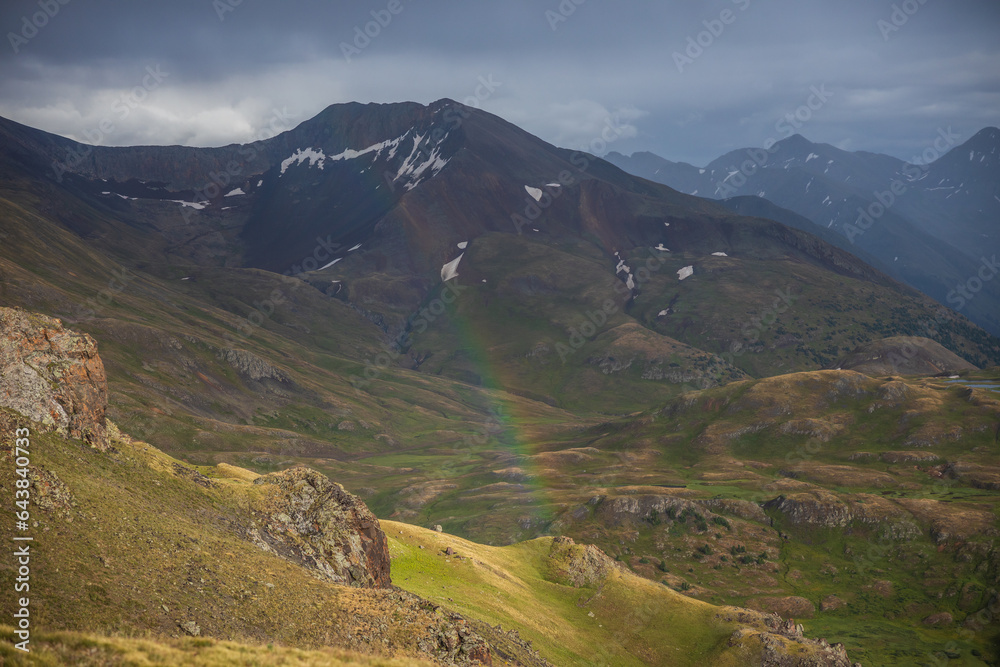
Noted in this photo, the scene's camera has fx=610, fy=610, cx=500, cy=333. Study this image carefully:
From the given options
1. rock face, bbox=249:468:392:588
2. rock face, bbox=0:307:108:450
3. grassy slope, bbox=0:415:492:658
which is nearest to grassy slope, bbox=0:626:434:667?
grassy slope, bbox=0:415:492:658

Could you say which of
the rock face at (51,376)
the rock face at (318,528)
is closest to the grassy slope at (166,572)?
the rock face at (51,376)

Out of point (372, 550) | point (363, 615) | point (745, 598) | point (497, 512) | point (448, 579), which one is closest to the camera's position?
point (363, 615)

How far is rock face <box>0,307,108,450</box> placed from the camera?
121 feet

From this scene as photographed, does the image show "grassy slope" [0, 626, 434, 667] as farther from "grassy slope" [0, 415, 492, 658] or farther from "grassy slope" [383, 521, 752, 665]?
"grassy slope" [383, 521, 752, 665]

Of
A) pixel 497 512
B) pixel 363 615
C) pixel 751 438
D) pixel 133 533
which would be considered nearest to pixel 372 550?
pixel 363 615

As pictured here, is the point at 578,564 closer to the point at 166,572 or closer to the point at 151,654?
the point at 166,572

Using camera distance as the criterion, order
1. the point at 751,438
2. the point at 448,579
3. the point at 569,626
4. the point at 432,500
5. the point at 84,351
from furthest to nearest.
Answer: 1. the point at 751,438
2. the point at 432,500
3. the point at 569,626
4. the point at 448,579
5. the point at 84,351

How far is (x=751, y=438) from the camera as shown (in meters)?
192

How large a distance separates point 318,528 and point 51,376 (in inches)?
852

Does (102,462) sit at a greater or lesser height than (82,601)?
greater

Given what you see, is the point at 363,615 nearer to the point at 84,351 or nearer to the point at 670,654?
the point at 84,351

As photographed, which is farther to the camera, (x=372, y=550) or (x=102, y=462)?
(x=372, y=550)

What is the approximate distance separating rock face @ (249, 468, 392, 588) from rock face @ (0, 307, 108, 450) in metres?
12.9

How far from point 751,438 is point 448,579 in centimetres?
14875
